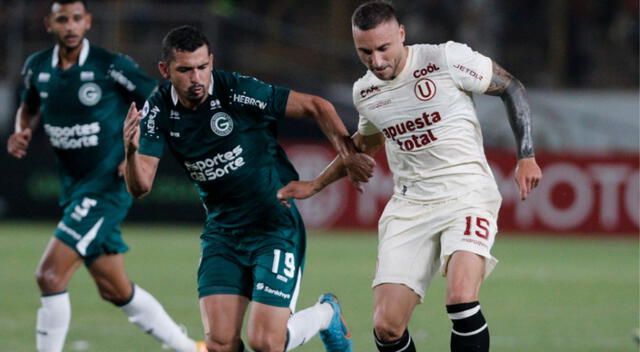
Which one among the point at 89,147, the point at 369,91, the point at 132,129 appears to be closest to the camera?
the point at 132,129

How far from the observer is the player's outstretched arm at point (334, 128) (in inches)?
238

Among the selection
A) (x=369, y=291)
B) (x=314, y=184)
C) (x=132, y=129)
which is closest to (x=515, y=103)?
(x=314, y=184)

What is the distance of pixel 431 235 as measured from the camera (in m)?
6.27

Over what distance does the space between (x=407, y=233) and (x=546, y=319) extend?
12.5ft

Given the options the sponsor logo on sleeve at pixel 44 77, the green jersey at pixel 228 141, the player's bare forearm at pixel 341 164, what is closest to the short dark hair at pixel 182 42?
the green jersey at pixel 228 141

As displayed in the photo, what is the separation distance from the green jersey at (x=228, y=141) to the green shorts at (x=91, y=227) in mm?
1312

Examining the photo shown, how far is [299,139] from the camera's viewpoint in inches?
742

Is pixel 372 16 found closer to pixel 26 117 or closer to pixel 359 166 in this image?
pixel 359 166

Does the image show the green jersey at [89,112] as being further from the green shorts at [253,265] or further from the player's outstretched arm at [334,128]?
the player's outstretched arm at [334,128]

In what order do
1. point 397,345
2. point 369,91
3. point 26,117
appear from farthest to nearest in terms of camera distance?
point 26,117 < point 369,91 < point 397,345

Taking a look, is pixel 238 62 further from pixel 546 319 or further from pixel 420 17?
pixel 546 319

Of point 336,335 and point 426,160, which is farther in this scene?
point 336,335

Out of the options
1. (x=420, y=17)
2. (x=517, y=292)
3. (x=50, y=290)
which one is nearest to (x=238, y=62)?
(x=420, y=17)

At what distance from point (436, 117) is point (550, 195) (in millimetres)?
11942
